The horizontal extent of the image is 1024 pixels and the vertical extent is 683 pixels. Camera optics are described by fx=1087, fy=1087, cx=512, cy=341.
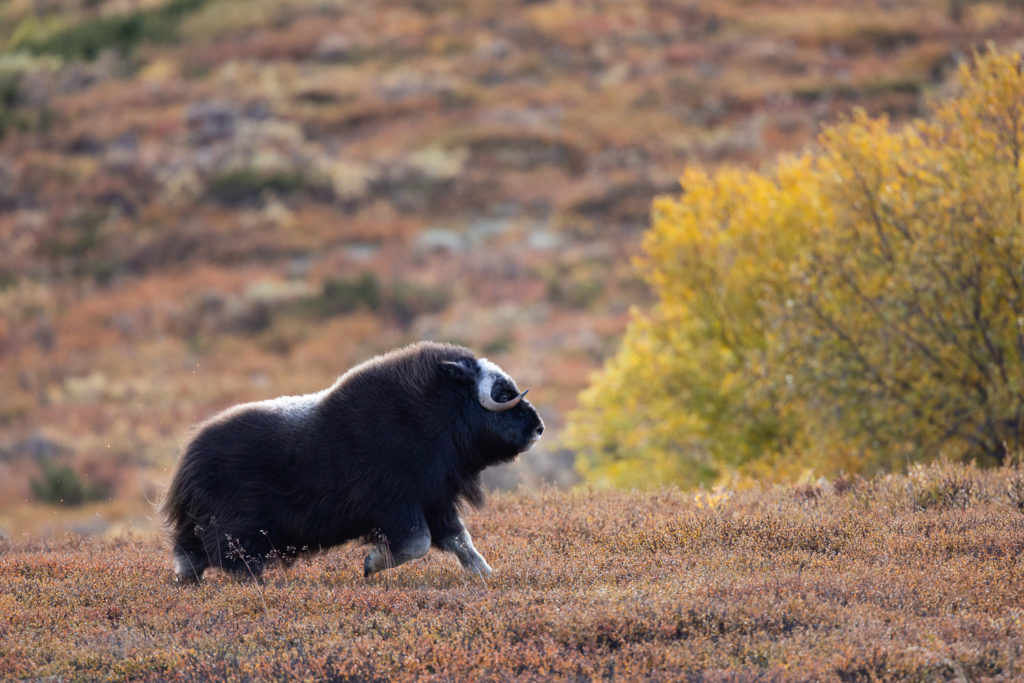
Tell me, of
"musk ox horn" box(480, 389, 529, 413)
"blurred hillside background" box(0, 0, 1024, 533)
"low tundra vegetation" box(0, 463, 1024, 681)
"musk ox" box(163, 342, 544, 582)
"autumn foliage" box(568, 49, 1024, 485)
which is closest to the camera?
"low tundra vegetation" box(0, 463, 1024, 681)

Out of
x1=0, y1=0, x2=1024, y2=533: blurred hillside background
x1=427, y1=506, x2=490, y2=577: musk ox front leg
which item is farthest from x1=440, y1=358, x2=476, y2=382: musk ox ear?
x1=0, y1=0, x2=1024, y2=533: blurred hillside background

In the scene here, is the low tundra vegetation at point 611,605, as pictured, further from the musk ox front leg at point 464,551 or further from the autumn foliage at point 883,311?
the autumn foliage at point 883,311


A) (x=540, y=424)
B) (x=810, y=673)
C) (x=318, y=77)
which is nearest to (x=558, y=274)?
(x=318, y=77)

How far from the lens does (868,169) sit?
19.4 meters

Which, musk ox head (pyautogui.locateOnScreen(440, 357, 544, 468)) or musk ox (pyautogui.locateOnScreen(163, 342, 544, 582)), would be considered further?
musk ox head (pyautogui.locateOnScreen(440, 357, 544, 468))

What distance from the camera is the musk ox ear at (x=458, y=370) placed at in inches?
361

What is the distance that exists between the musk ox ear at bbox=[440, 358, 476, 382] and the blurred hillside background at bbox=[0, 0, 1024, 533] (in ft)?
56.0

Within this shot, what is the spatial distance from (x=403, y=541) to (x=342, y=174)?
4537 centimetres

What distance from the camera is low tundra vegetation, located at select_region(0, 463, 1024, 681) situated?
21.9ft

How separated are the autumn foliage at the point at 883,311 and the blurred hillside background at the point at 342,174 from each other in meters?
6.17

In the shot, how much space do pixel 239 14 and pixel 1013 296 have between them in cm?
6345

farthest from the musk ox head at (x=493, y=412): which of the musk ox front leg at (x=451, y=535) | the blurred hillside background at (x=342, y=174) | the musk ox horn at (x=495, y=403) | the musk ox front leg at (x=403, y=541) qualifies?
the blurred hillside background at (x=342, y=174)

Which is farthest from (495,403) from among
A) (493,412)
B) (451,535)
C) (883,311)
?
(883,311)

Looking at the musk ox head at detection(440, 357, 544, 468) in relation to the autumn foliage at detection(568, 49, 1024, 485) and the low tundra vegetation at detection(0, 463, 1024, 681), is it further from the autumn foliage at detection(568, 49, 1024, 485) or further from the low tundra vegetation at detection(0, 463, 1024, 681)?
the autumn foliage at detection(568, 49, 1024, 485)
